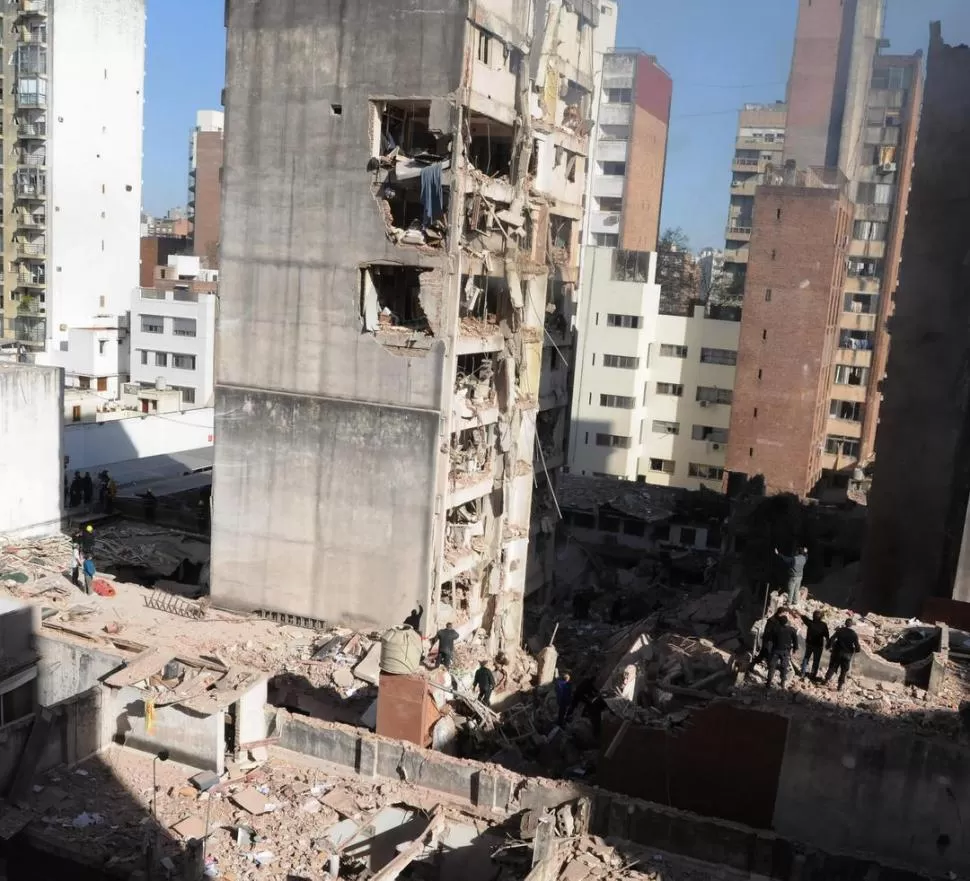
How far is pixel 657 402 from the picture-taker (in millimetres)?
51344

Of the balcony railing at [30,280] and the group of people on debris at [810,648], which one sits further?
the balcony railing at [30,280]

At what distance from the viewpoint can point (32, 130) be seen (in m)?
55.1

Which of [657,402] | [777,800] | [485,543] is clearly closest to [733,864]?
[777,800]

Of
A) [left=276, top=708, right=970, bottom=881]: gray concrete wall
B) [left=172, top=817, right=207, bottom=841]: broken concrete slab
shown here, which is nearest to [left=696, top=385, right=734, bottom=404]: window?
[left=276, top=708, right=970, bottom=881]: gray concrete wall

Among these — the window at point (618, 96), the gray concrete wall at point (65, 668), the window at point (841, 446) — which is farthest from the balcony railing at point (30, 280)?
the gray concrete wall at point (65, 668)

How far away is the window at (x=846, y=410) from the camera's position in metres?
50.1

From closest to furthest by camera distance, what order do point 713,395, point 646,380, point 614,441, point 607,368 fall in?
point 713,395
point 607,368
point 646,380
point 614,441

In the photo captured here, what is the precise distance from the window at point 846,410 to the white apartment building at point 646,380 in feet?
17.4

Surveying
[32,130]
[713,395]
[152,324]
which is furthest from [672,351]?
[32,130]

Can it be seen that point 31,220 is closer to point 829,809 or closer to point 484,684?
point 484,684

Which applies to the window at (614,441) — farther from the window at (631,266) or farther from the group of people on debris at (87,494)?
the group of people on debris at (87,494)

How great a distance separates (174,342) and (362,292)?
3851cm

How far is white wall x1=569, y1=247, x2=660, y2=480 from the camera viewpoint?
161ft

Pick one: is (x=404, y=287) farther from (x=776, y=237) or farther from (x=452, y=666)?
(x=776, y=237)
